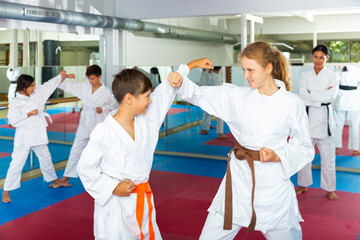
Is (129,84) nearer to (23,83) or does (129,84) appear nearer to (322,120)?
(23,83)

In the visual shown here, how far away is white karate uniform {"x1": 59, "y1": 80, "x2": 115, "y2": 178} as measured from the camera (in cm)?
509

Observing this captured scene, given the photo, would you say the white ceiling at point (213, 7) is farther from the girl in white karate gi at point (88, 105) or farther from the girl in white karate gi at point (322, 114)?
the girl in white karate gi at point (88, 105)

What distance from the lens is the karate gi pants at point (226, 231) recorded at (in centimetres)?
228

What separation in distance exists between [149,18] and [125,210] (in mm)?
4741

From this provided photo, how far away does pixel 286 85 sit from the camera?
2414 mm

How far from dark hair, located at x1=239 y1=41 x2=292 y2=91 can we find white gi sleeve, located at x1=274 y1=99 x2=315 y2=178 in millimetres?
196

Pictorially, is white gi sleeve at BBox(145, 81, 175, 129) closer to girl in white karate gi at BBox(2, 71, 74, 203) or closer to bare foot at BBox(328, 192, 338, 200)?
girl in white karate gi at BBox(2, 71, 74, 203)

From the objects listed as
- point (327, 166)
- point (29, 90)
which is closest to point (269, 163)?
point (327, 166)

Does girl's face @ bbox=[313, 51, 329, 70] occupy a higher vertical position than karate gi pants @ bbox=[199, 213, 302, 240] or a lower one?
higher

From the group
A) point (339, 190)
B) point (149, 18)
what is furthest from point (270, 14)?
point (339, 190)

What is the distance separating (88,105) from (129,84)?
126 inches

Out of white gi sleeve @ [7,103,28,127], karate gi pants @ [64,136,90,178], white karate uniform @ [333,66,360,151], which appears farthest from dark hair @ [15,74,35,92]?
white karate uniform @ [333,66,360,151]

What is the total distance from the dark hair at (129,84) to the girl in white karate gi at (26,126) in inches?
109

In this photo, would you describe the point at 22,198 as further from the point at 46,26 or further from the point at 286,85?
the point at 286,85
